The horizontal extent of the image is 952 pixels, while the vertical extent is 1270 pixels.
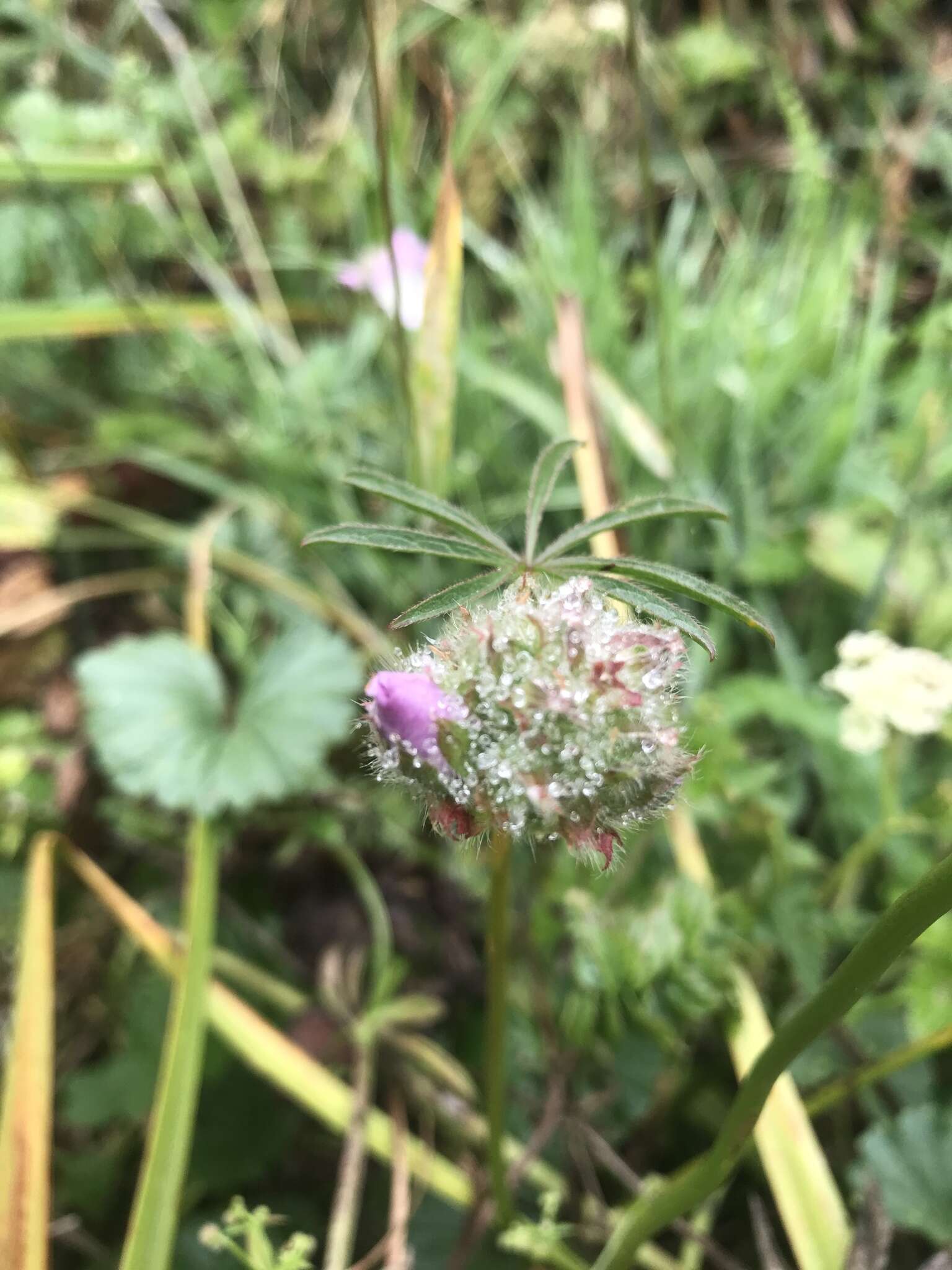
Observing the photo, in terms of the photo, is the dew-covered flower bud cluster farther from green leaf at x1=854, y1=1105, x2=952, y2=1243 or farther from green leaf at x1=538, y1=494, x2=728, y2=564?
green leaf at x1=854, y1=1105, x2=952, y2=1243

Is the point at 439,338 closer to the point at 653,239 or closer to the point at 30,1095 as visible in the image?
the point at 653,239

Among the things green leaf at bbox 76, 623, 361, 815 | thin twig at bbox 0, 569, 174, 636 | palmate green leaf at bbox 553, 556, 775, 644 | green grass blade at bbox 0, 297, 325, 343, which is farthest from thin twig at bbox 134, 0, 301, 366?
palmate green leaf at bbox 553, 556, 775, 644

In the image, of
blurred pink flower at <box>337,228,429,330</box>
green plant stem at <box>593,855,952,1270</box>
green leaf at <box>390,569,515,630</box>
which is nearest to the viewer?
green plant stem at <box>593,855,952,1270</box>

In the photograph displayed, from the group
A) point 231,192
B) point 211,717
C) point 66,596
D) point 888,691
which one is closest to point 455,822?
point 888,691

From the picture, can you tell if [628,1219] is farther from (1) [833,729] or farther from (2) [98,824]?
(2) [98,824]

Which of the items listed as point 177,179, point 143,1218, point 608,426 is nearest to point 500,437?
point 608,426

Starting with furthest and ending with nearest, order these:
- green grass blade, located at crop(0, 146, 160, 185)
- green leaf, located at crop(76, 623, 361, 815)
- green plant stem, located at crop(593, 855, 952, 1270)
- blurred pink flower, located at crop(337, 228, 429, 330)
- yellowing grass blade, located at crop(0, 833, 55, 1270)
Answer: blurred pink flower, located at crop(337, 228, 429, 330)
green grass blade, located at crop(0, 146, 160, 185)
green leaf, located at crop(76, 623, 361, 815)
yellowing grass blade, located at crop(0, 833, 55, 1270)
green plant stem, located at crop(593, 855, 952, 1270)

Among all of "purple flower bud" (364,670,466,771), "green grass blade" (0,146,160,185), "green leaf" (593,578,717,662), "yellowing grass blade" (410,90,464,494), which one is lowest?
"purple flower bud" (364,670,466,771)

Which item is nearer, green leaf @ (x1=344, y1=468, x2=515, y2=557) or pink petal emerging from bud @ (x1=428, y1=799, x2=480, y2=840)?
pink petal emerging from bud @ (x1=428, y1=799, x2=480, y2=840)
